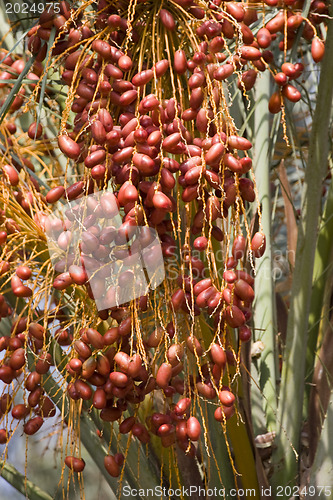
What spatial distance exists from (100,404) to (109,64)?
20.3 inches

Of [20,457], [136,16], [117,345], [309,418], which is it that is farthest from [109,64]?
[20,457]

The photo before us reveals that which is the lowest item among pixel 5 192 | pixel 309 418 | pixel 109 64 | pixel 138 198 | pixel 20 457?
pixel 20 457

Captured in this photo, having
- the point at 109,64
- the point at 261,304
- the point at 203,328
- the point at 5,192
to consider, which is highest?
the point at 109,64

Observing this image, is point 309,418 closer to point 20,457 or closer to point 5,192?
point 5,192

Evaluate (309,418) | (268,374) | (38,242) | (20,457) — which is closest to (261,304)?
(268,374)

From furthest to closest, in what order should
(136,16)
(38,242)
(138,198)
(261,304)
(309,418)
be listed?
(261,304) → (309,418) → (38,242) → (136,16) → (138,198)

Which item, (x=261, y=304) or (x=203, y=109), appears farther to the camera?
(x=261, y=304)

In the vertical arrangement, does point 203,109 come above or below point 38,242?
above

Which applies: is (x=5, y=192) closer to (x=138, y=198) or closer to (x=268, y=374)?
(x=138, y=198)

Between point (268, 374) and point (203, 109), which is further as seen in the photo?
point (268, 374)

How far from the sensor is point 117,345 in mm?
1023

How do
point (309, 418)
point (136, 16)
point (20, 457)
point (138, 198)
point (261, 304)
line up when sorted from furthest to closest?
point (20, 457) → point (261, 304) → point (309, 418) → point (136, 16) → point (138, 198)

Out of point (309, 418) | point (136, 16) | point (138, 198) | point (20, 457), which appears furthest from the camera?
point (20, 457)

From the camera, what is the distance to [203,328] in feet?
3.77
